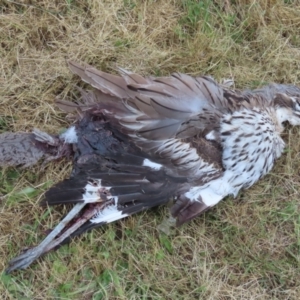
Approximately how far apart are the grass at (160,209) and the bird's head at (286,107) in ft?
0.52

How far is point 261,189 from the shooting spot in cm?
343

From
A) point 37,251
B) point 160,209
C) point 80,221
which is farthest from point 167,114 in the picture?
point 37,251

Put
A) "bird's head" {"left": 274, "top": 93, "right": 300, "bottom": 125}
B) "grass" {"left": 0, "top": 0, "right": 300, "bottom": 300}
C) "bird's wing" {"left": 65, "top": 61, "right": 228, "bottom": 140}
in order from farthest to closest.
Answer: "bird's head" {"left": 274, "top": 93, "right": 300, "bottom": 125}
"grass" {"left": 0, "top": 0, "right": 300, "bottom": 300}
"bird's wing" {"left": 65, "top": 61, "right": 228, "bottom": 140}

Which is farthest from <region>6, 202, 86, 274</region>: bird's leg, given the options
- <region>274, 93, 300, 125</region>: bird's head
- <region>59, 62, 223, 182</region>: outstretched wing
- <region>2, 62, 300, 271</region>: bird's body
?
<region>274, 93, 300, 125</region>: bird's head

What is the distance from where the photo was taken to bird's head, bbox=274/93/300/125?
11.2 feet

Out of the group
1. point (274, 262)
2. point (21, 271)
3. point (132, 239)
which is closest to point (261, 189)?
point (274, 262)

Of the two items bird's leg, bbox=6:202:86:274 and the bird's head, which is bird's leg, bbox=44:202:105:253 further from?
the bird's head

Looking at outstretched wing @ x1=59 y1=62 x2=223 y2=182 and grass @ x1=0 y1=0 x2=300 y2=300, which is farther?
grass @ x1=0 y1=0 x2=300 y2=300

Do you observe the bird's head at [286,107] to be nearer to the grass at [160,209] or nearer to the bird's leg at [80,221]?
the grass at [160,209]

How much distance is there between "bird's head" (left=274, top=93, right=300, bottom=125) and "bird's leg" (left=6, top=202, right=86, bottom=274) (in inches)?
48.2

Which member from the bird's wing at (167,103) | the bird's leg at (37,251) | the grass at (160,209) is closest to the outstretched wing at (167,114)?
the bird's wing at (167,103)

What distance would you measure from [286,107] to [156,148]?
83cm

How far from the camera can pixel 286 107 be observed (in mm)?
3410

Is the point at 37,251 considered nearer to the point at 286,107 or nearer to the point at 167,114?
the point at 167,114
